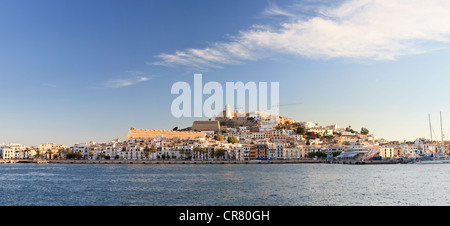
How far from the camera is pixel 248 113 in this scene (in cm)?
12281

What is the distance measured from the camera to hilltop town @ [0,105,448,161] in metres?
71.8

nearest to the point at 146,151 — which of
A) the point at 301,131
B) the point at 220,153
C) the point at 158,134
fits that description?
the point at 220,153

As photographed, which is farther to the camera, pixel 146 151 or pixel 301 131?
pixel 301 131

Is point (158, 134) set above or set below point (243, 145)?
above

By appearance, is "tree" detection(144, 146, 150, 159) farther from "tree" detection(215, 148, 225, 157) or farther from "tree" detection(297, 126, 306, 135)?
"tree" detection(297, 126, 306, 135)

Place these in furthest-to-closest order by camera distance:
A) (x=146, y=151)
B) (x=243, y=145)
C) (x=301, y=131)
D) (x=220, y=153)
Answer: (x=301, y=131) < (x=243, y=145) < (x=146, y=151) < (x=220, y=153)

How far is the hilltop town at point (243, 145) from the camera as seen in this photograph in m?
71.8

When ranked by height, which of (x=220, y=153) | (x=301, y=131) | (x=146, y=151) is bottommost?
(x=220, y=153)

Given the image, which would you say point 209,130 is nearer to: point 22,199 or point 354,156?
point 354,156

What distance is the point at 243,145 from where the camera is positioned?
251ft

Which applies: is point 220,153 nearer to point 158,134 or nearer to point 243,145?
point 243,145

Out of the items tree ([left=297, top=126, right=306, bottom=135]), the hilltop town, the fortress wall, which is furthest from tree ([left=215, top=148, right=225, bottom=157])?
tree ([left=297, top=126, right=306, bottom=135])
